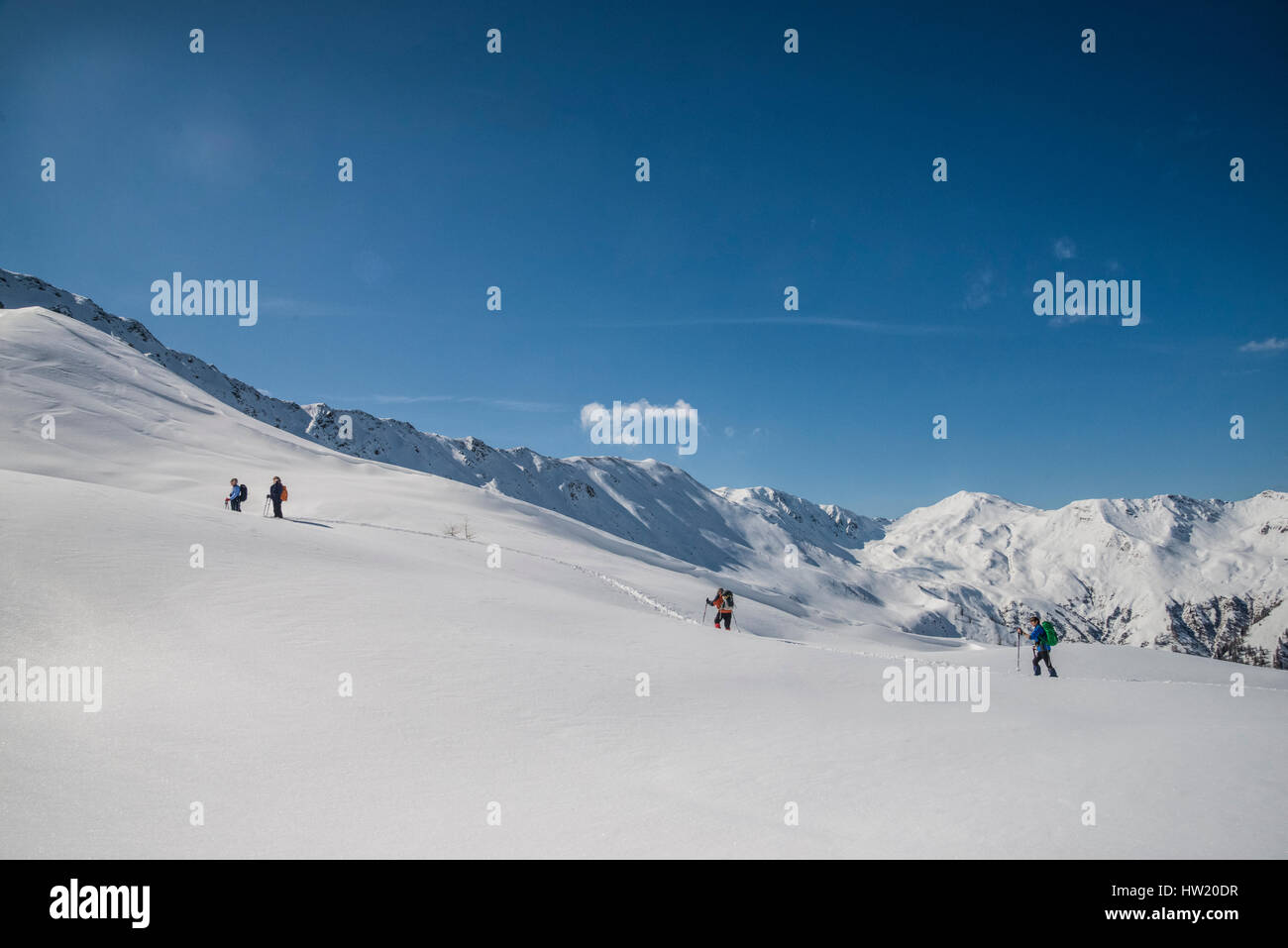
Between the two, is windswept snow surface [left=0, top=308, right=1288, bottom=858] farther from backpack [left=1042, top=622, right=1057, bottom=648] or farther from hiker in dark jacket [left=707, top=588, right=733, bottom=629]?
backpack [left=1042, top=622, right=1057, bottom=648]

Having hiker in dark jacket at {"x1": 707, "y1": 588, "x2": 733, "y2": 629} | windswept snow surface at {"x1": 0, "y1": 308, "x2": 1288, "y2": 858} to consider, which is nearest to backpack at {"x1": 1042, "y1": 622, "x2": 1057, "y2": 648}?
windswept snow surface at {"x1": 0, "y1": 308, "x2": 1288, "y2": 858}

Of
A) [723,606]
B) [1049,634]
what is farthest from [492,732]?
[1049,634]

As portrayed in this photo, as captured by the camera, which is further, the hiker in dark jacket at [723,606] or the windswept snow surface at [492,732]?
the hiker in dark jacket at [723,606]

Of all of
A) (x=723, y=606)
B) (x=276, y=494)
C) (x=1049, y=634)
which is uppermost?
(x=276, y=494)

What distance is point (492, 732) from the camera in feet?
29.1

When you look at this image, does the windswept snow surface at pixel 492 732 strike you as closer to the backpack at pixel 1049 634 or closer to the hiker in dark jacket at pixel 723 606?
the hiker in dark jacket at pixel 723 606

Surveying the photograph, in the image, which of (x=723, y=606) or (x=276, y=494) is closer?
(x=723, y=606)

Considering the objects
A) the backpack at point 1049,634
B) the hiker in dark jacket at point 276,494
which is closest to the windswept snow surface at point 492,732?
the backpack at point 1049,634

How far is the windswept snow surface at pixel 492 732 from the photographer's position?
6363mm

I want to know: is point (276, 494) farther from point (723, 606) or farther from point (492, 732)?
point (492, 732)

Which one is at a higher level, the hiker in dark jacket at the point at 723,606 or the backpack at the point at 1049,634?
the hiker in dark jacket at the point at 723,606

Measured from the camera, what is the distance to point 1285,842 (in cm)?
659

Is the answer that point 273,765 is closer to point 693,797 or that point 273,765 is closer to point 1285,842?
point 693,797
